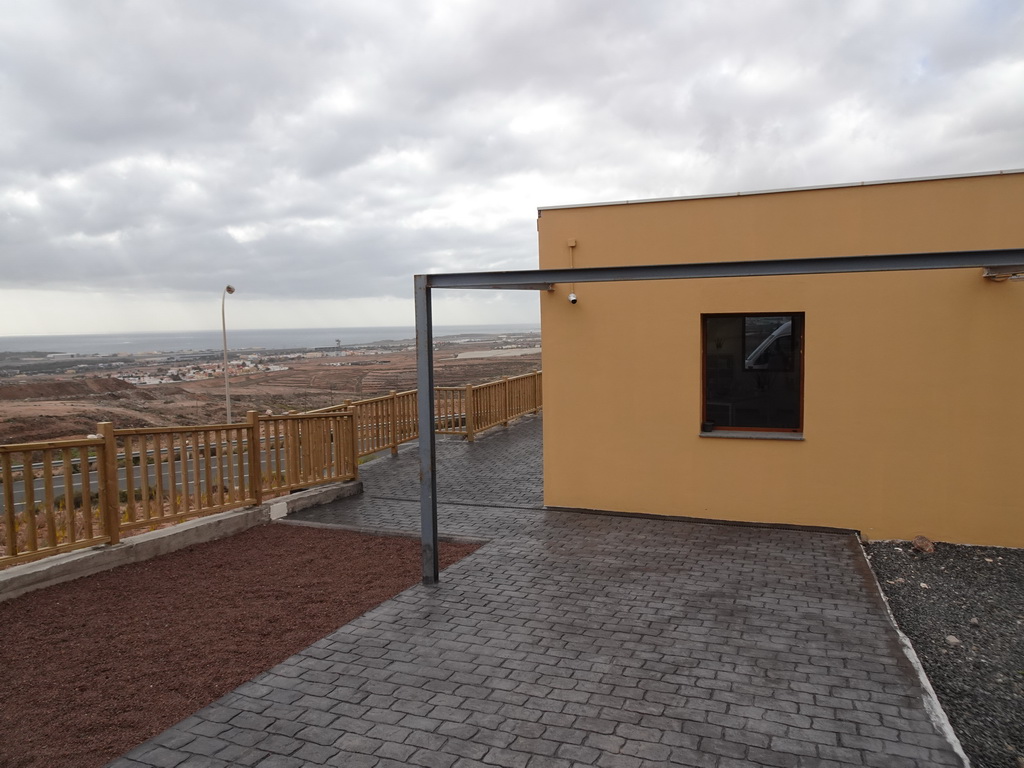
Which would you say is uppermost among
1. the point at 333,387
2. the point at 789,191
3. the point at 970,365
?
the point at 789,191

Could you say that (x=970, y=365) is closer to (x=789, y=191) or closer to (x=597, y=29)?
(x=789, y=191)

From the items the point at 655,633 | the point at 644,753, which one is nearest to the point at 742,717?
the point at 644,753

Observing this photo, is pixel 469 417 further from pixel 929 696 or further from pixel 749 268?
pixel 929 696

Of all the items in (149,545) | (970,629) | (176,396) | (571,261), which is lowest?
(176,396)

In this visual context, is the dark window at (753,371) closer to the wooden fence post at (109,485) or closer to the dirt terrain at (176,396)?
the wooden fence post at (109,485)

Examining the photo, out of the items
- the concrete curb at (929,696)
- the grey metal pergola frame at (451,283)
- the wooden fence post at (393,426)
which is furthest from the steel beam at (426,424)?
the wooden fence post at (393,426)

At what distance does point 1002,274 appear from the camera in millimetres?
6613

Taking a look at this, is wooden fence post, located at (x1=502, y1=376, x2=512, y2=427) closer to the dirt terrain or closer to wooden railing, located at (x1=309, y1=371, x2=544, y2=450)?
wooden railing, located at (x1=309, y1=371, x2=544, y2=450)

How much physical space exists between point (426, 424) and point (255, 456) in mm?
3184

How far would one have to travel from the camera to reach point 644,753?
3.46 metres

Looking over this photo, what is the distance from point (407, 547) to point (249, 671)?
117 inches

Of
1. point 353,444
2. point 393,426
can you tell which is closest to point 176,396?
point 393,426

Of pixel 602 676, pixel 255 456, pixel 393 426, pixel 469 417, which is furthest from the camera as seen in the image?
pixel 469 417

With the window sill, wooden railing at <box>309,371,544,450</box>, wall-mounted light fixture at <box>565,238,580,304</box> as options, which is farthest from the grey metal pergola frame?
wooden railing at <box>309,371,544,450</box>
